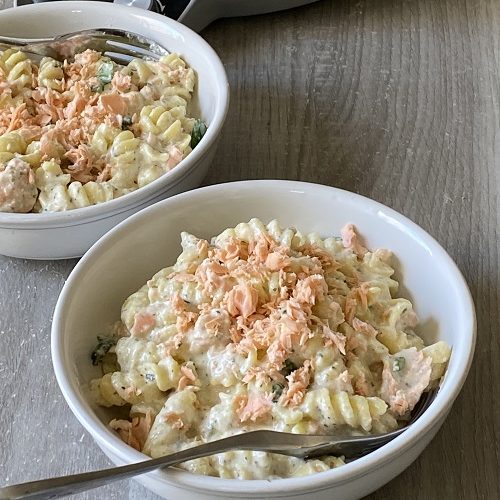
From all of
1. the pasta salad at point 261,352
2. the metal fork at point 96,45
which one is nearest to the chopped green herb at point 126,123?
the metal fork at point 96,45

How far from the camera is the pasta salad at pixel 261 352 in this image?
39.6 inches

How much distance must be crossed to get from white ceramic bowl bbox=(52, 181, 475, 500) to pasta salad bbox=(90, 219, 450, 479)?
0.12ft

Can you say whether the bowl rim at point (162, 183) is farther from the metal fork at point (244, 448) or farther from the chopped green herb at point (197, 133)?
the metal fork at point (244, 448)

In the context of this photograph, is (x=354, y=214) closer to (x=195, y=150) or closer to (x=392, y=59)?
(x=195, y=150)

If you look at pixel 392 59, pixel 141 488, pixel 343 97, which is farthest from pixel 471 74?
pixel 141 488

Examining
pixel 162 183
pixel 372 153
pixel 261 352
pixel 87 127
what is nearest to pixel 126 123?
pixel 87 127

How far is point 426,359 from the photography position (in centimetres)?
106

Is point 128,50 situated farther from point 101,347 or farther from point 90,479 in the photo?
point 90,479

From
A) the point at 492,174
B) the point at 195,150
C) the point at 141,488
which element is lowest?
the point at 141,488

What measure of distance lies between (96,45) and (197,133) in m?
0.35

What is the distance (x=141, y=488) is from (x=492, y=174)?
0.86m

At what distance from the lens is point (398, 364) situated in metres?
1.07

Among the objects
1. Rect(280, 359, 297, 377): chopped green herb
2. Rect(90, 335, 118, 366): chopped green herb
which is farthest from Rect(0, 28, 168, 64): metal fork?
Rect(280, 359, 297, 377): chopped green herb

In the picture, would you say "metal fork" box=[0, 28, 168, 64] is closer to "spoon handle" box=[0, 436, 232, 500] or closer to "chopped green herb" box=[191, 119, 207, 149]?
"chopped green herb" box=[191, 119, 207, 149]
